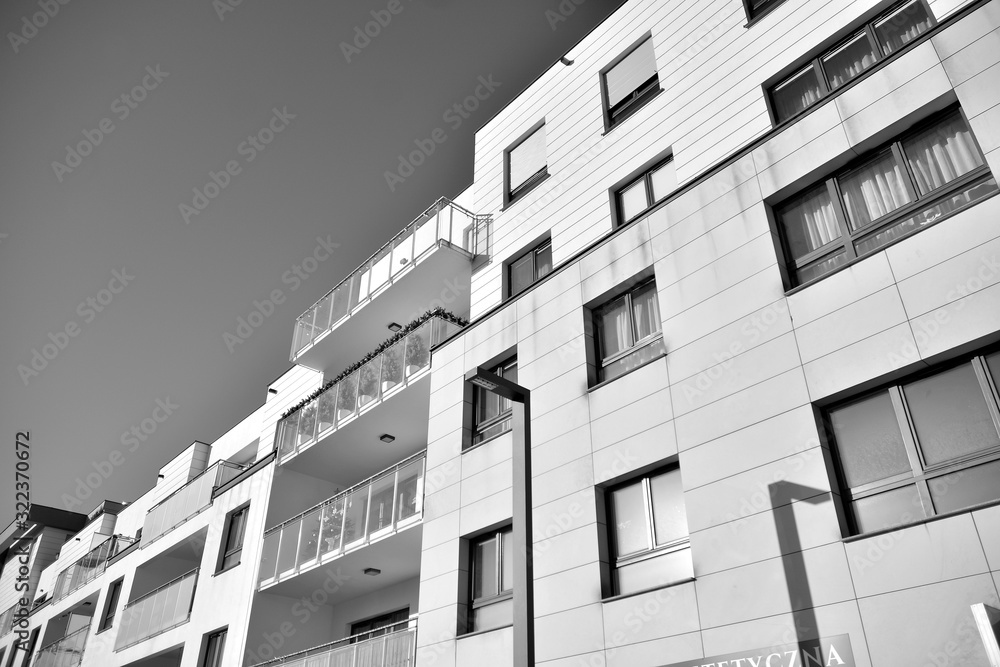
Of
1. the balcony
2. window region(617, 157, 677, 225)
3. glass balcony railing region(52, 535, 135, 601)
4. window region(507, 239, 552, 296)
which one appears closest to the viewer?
window region(617, 157, 677, 225)

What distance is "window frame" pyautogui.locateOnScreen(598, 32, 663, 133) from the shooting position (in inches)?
596

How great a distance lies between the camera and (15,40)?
42.2 ft

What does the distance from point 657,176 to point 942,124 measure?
17.5 feet

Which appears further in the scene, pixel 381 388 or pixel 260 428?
pixel 260 428

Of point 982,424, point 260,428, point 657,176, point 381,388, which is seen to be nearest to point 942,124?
point 982,424

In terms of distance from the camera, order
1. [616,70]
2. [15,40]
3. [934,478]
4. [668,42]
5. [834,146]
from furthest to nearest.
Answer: [616,70]
[668,42]
[15,40]
[834,146]
[934,478]

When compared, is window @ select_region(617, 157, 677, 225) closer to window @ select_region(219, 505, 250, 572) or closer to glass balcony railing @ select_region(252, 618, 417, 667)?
glass balcony railing @ select_region(252, 618, 417, 667)

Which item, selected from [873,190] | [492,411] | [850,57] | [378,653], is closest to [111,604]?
[378,653]

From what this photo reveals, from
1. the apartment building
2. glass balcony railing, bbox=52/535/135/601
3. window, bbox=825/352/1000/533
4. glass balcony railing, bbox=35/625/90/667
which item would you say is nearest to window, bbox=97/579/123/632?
glass balcony railing, bbox=35/625/90/667

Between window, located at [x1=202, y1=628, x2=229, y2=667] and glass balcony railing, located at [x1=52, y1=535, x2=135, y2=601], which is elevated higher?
glass balcony railing, located at [x1=52, y1=535, x2=135, y2=601]

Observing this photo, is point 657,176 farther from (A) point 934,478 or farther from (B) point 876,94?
(A) point 934,478

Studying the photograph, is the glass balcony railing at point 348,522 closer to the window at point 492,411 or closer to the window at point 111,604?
the window at point 492,411

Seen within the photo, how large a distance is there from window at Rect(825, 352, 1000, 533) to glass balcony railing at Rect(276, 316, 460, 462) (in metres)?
9.74

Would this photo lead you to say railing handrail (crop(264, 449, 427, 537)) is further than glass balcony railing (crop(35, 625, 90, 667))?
No
